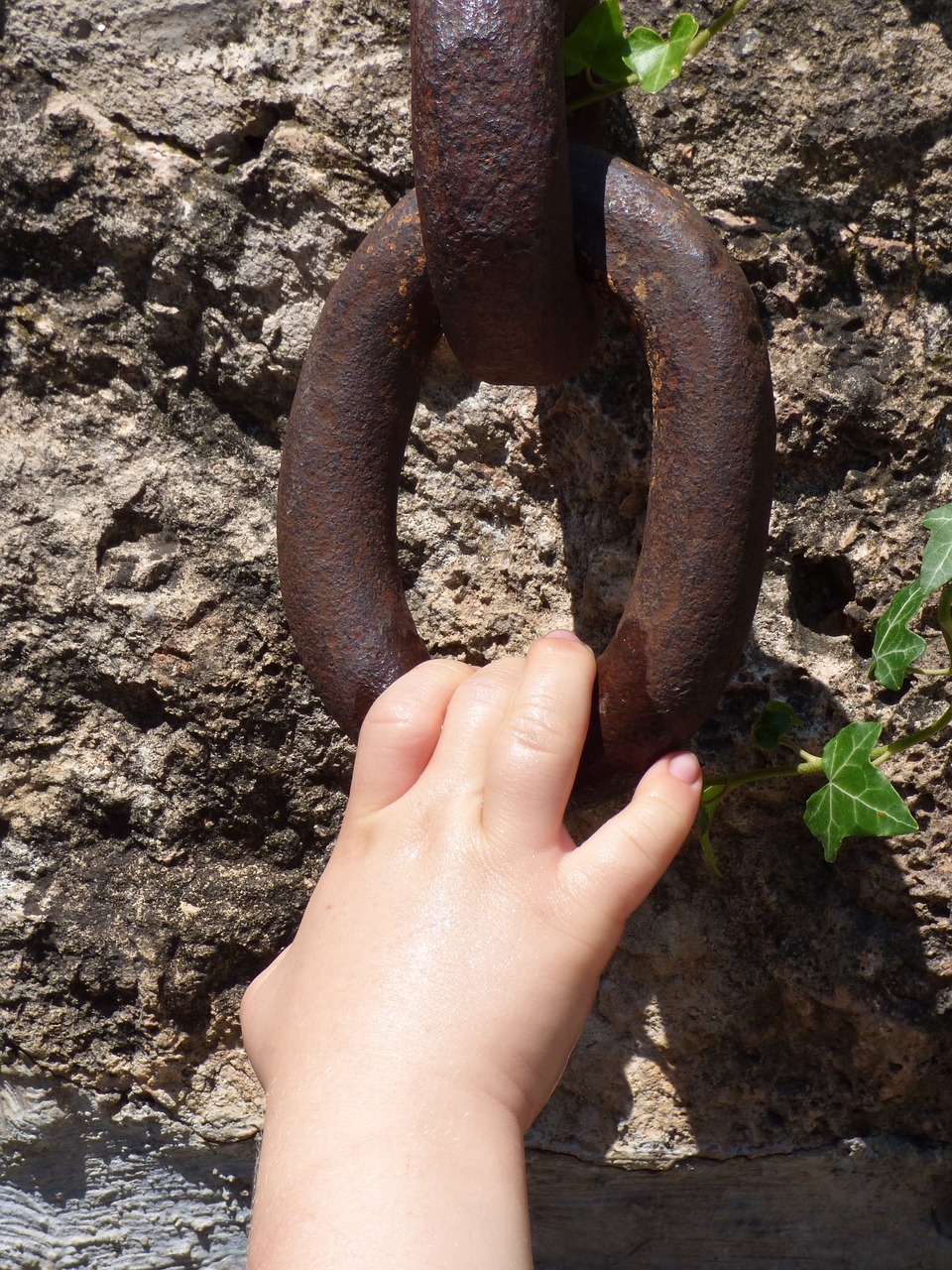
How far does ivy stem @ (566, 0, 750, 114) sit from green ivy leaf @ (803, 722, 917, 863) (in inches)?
20.5

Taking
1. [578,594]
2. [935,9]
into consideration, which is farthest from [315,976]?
[935,9]

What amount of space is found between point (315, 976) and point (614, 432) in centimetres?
50

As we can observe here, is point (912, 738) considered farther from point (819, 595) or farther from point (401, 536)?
point (401, 536)

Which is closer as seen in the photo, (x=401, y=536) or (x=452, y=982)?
(x=452, y=982)

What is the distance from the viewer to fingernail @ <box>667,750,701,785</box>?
2.14 feet

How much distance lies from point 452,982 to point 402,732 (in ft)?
0.57

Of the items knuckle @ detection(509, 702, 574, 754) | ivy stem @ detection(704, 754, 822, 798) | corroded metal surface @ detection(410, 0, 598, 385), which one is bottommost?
ivy stem @ detection(704, 754, 822, 798)

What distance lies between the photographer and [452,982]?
0.64m

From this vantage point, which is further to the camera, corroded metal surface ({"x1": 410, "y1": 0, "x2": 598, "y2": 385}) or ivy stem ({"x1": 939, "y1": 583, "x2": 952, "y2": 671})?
ivy stem ({"x1": 939, "y1": 583, "x2": 952, "y2": 671})

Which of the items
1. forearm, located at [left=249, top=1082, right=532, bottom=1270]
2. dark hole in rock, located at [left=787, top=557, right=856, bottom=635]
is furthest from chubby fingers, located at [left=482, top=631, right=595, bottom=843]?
dark hole in rock, located at [left=787, top=557, right=856, bottom=635]

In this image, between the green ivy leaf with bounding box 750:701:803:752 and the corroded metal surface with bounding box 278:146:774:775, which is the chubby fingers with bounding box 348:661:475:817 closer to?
the corroded metal surface with bounding box 278:146:774:775

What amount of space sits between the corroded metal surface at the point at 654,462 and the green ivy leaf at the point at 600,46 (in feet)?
0.43

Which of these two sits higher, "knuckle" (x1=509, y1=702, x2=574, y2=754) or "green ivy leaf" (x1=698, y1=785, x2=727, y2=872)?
"knuckle" (x1=509, y1=702, x2=574, y2=754)

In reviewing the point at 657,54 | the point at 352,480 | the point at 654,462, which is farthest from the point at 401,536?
the point at 657,54
